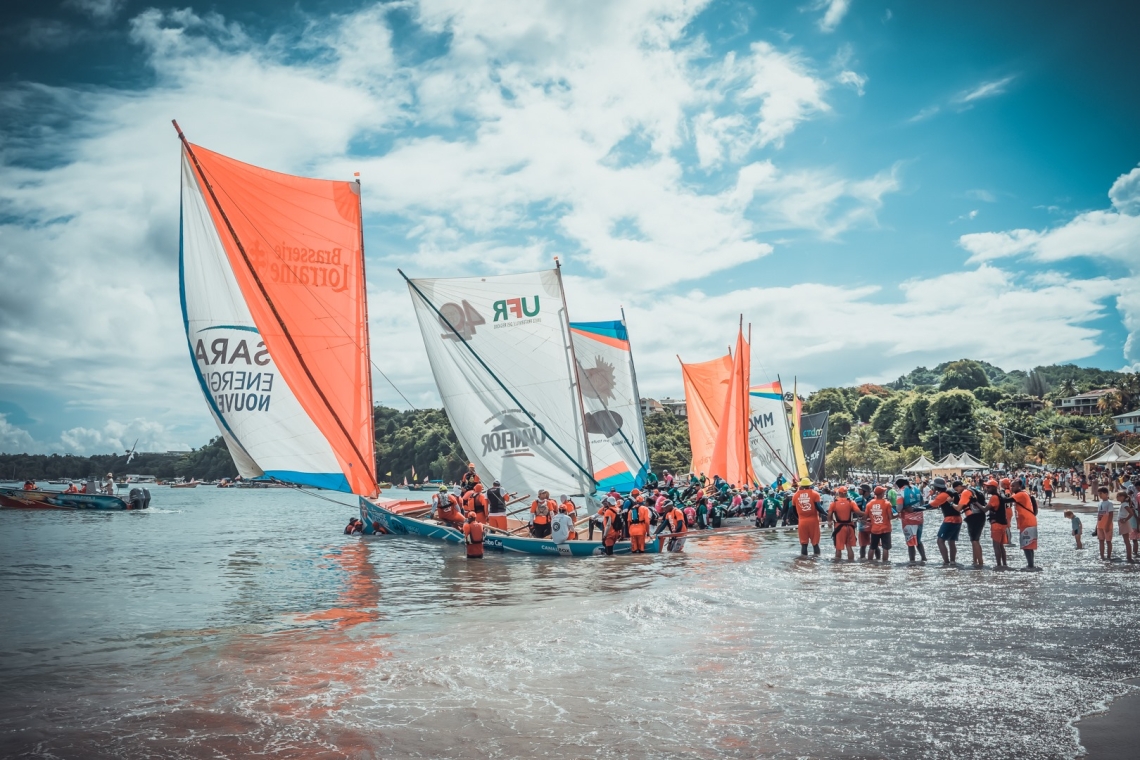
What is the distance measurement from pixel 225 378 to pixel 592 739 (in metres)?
18.3

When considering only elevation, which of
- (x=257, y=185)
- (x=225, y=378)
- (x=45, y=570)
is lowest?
(x=45, y=570)

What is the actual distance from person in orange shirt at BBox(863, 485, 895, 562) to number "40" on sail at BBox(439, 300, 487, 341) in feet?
43.6

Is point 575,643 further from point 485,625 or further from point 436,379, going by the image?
point 436,379

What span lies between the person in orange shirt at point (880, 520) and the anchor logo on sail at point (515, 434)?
10.7m

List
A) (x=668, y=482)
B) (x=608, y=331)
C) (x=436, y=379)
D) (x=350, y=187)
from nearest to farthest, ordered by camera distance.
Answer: (x=350, y=187)
(x=436, y=379)
(x=608, y=331)
(x=668, y=482)

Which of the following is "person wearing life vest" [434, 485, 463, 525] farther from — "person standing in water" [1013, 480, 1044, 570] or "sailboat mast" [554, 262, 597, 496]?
"person standing in water" [1013, 480, 1044, 570]

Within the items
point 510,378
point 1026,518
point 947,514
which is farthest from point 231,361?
point 1026,518

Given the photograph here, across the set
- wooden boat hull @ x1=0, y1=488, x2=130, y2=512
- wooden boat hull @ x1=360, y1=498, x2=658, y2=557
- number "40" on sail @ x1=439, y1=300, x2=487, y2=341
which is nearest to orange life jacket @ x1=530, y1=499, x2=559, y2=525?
wooden boat hull @ x1=360, y1=498, x2=658, y2=557

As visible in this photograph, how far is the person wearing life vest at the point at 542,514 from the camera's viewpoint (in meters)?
23.9

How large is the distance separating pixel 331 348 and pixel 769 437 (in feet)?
113

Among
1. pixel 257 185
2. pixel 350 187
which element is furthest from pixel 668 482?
pixel 257 185

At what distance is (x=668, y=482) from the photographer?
139 feet

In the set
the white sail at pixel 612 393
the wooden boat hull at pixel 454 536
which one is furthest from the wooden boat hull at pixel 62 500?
the white sail at pixel 612 393

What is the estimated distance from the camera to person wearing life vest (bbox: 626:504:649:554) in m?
22.3
